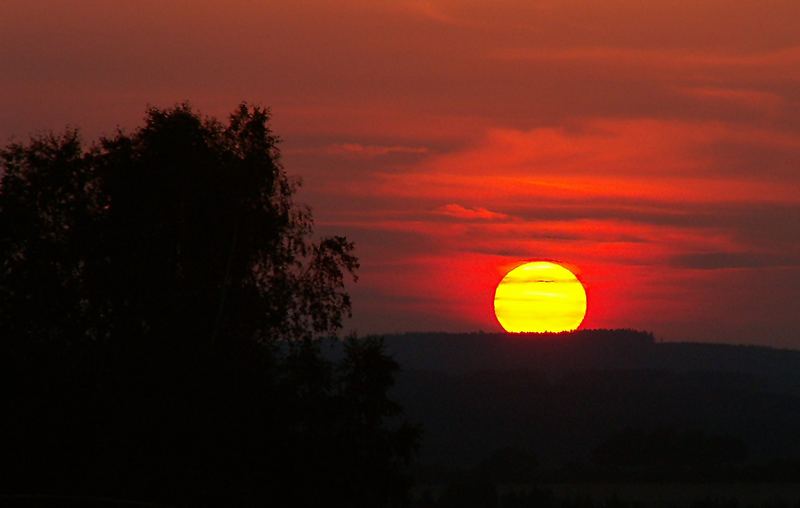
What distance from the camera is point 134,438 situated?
129 ft

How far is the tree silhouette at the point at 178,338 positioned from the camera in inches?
1545

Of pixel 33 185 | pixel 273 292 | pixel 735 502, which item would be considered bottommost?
pixel 735 502

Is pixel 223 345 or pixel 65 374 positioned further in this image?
pixel 223 345

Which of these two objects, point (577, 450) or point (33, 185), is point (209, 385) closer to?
point (33, 185)

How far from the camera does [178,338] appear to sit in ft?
137

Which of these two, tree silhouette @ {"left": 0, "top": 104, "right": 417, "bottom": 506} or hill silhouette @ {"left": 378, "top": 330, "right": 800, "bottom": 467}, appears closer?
tree silhouette @ {"left": 0, "top": 104, "right": 417, "bottom": 506}

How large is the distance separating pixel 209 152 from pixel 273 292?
470 centimetres

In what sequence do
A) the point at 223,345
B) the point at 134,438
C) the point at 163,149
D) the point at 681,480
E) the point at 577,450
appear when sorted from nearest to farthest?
the point at 134,438, the point at 223,345, the point at 163,149, the point at 681,480, the point at 577,450

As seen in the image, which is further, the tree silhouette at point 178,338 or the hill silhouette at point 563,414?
the hill silhouette at point 563,414

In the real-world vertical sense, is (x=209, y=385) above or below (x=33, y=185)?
below

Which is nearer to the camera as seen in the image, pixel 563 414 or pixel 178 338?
pixel 178 338

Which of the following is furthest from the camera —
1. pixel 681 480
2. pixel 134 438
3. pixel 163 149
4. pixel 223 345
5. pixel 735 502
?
pixel 681 480

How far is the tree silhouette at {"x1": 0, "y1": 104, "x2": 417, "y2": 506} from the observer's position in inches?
1545

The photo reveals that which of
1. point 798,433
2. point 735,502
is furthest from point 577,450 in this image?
point 735,502
